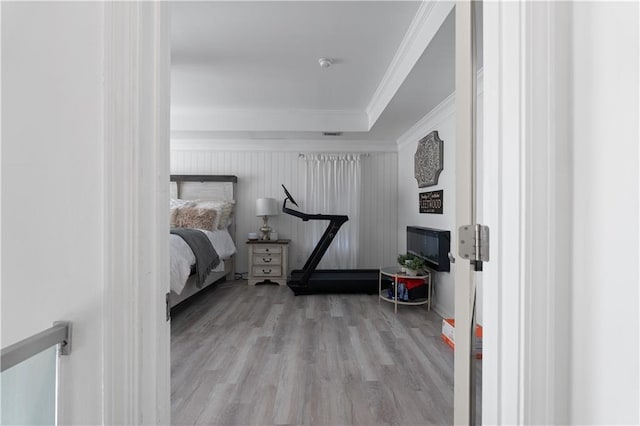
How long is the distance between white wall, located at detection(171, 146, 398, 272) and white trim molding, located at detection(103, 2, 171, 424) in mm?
4668

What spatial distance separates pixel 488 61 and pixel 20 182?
1.05 meters

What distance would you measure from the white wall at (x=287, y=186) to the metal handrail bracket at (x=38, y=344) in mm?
4743

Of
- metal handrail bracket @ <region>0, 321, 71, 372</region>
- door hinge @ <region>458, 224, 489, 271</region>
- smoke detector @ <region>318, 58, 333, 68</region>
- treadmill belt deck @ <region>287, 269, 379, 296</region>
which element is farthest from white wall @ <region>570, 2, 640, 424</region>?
treadmill belt deck @ <region>287, 269, 379, 296</region>

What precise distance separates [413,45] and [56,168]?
99.5 inches

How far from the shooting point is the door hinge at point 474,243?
2.63 ft

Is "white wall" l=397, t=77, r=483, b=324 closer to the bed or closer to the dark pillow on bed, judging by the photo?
the bed

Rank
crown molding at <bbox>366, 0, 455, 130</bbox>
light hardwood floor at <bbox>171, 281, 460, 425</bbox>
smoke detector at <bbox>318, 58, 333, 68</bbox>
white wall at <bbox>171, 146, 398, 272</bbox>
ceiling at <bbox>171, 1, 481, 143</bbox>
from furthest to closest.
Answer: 1. white wall at <bbox>171, 146, 398, 272</bbox>
2. smoke detector at <bbox>318, 58, 333, 68</bbox>
3. ceiling at <bbox>171, 1, 481, 143</bbox>
4. crown molding at <bbox>366, 0, 455, 130</bbox>
5. light hardwood floor at <bbox>171, 281, 460, 425</bbox>

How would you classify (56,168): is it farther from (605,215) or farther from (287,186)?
(287,186)

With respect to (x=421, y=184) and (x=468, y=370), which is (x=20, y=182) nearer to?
(x=468, y=370)

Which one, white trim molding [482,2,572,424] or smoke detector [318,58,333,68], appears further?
smoke detector [318,58,333,68]

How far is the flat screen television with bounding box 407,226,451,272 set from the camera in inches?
135

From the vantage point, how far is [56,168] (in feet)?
2.21

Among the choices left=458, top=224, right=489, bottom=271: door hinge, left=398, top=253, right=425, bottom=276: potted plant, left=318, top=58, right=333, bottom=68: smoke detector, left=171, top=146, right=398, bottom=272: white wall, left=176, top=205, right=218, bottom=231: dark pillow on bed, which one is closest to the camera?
left=458, top=224, right=489, bottom=271: door hinge

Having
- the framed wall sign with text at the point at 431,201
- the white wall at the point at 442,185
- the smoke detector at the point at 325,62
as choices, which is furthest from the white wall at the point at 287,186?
the smoke detector at the point at 325,62
